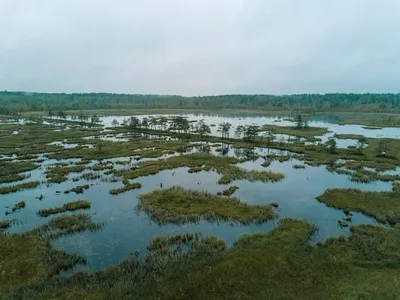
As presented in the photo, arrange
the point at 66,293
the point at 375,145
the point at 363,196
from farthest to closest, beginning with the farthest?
the point at 375,145
the point at 363,196
the point at 66,293

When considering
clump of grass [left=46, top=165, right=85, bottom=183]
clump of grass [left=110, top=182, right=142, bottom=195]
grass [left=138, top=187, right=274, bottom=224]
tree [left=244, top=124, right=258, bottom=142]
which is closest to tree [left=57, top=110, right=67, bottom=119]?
clump of grass [left=46, top=165, right=85, bottom=183]

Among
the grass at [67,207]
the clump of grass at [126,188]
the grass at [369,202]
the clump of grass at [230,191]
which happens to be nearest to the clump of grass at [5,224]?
the grass at [67,207]

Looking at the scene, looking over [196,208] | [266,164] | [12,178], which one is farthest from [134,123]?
[196,208]

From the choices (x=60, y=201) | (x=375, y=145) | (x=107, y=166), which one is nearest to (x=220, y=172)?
(x=107, y=166)

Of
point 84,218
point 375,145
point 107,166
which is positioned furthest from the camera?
point 375,145

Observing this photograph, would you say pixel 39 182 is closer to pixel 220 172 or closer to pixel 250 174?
pixel 220 172

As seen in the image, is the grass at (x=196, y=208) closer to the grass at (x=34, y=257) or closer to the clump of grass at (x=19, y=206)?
the grass at (x=34, y=257)

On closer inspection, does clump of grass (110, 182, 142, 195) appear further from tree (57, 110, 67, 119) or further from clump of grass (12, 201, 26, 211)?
tree (57, 110, 67, 119)
